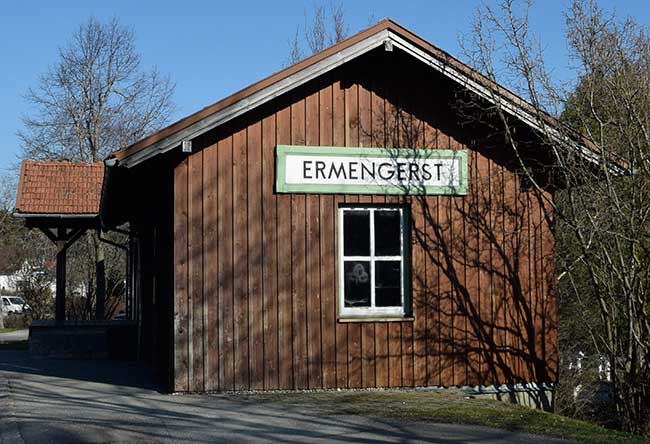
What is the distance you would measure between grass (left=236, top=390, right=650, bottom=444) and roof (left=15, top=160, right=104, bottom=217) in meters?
11.1

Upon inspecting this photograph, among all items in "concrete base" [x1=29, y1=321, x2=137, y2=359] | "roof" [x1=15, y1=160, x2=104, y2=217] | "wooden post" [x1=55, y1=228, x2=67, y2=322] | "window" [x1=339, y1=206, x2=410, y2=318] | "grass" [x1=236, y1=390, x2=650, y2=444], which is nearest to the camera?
"grass" [x1=236, y1=390, x2=650, y2=444]

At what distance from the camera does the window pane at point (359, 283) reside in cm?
1294

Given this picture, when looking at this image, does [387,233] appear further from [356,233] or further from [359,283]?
[359,283]

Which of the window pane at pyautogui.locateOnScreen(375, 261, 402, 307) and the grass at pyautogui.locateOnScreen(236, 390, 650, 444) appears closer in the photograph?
the grass at pyautogui.locateOnScreen(236, 390, 650, 444)

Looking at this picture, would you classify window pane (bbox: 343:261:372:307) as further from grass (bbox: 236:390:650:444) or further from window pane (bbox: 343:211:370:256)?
grass (bbox: 236:390:650:444)

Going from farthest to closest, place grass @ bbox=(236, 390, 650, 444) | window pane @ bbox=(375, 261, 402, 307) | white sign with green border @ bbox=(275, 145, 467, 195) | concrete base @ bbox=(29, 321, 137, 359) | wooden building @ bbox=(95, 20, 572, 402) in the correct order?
concrete base @ bbox=(29, 321, 137, 359) → window pane @ bbox=(375, 261, 402, 307) → white sign with green border @ bbox=(275, 145, 467, 195) → wooden building @ bbox=(95, 20, 572, 402) → grass @ bbox=(236, 390, 650, 444)

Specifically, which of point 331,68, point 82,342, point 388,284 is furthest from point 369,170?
point 82,342

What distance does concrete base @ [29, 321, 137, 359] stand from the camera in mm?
19094

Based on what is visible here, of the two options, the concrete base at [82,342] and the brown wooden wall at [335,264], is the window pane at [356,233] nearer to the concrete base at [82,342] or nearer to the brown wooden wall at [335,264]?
the brown wooden wall at [335,264]

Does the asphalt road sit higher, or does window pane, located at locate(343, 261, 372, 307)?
window pane, located at locate(343, 261, 372, 307)

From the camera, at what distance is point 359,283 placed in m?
13.0

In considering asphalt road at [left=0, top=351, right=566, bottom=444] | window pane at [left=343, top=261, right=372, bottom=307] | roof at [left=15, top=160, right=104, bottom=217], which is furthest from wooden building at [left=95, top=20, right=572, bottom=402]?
roof at [left=15, top=160, right=104, bottom=217]

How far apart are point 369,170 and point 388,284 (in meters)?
1.60

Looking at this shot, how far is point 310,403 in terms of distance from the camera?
11586 millimetres
